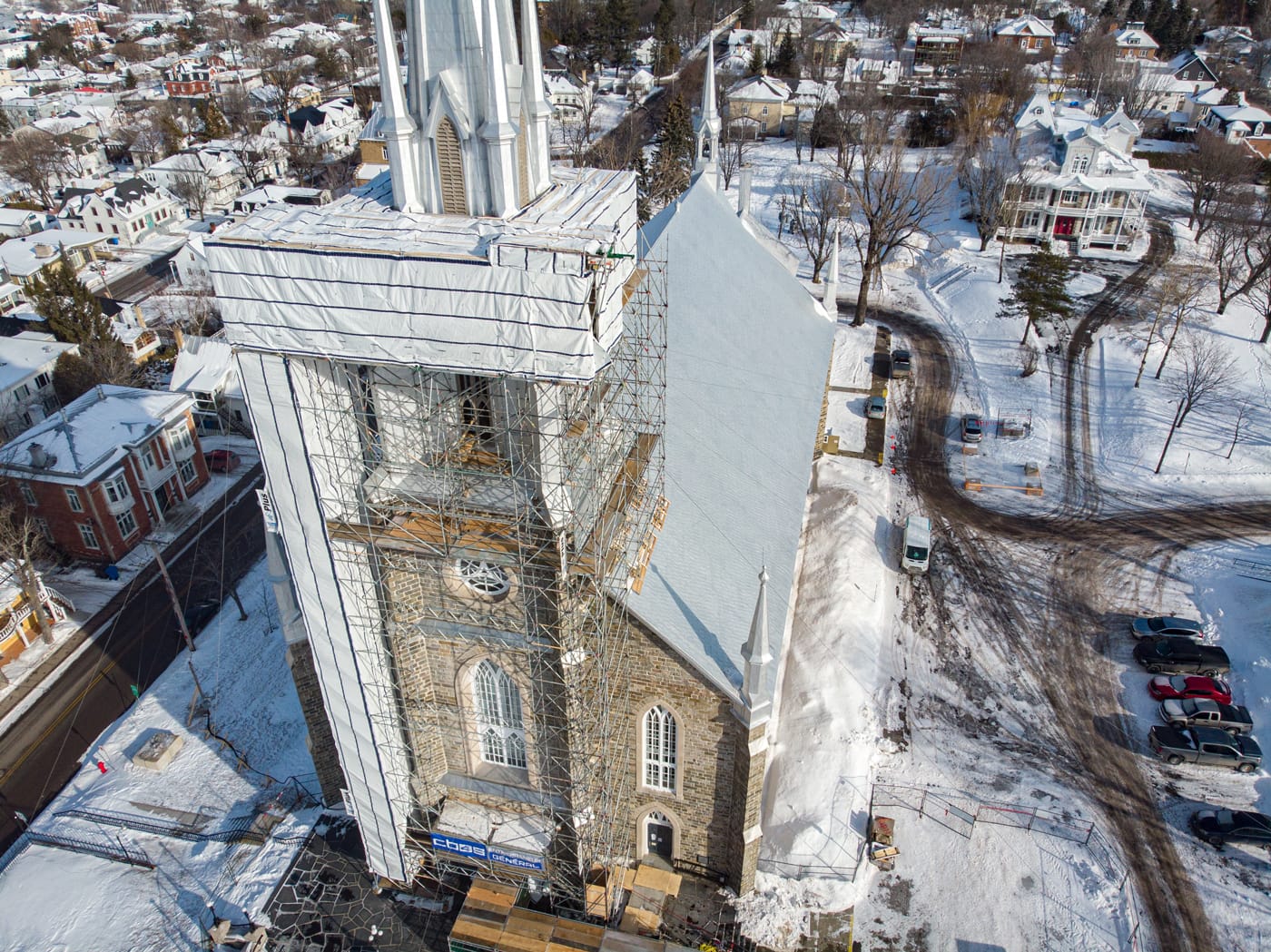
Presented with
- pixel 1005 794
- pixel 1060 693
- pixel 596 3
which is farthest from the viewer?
pixel 596 3

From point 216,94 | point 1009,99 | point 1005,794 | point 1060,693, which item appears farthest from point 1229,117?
point 216,94

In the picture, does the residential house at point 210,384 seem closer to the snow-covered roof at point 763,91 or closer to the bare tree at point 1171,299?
the bare tree at point 1171,299

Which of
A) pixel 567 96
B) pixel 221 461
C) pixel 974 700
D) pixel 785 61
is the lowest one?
pixel 221 461

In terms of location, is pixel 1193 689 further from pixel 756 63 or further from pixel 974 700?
pixel 756 63

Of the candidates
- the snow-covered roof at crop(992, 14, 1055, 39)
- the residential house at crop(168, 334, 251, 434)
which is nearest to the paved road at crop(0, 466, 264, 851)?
the residential house at crop(168, 334, 251, 434)

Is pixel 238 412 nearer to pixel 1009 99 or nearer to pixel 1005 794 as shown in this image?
pixel 1005 794

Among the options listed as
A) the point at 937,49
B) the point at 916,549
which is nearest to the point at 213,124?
the point at 937,49
